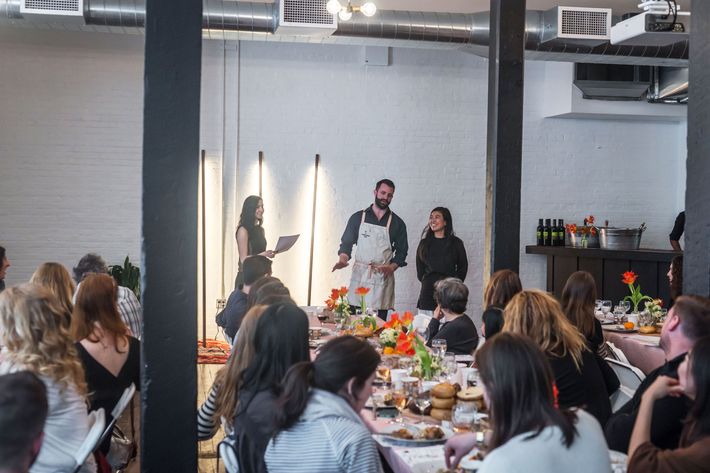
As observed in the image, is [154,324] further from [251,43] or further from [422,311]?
[251,43]

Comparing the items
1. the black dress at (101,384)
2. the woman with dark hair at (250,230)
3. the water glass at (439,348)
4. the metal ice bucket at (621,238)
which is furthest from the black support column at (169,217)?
the metal ice bucket at (621,238)

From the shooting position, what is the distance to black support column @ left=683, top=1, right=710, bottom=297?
3.98 m

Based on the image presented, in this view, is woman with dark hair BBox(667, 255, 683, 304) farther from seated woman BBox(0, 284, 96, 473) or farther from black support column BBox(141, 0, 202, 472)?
seated woman BBox(0, 284, 96, 473)

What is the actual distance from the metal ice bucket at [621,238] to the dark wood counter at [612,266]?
0.17m

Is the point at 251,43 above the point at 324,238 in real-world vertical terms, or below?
above

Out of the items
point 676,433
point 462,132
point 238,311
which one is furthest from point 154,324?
point 462,132

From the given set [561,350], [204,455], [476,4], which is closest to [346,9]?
[476,4]

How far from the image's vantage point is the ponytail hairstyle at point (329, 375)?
252 centimetres

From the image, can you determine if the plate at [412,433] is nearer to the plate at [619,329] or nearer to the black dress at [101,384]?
the black dress at [101,384]

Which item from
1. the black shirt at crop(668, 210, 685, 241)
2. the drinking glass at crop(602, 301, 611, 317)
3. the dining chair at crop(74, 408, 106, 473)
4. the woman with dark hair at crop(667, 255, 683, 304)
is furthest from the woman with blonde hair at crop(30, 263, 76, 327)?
the black shirt at crop(668, 210, 685, 241)

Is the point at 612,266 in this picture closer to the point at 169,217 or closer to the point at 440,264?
the point at 440,264

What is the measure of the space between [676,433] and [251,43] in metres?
7.41

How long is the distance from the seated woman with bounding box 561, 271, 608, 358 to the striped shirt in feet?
8.12

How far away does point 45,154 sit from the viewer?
8945 mm
